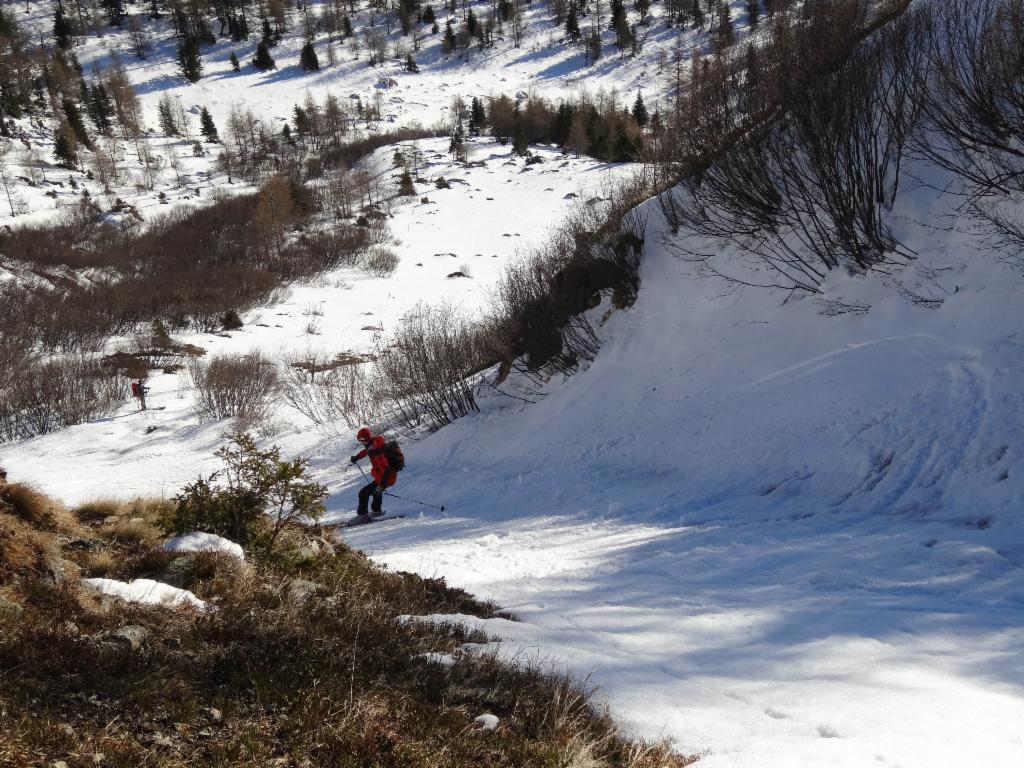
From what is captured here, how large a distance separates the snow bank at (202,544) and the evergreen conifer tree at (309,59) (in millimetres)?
99173

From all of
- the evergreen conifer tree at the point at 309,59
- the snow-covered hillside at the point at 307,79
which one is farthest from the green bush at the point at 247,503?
the evergreen conifer tree at the point at 309,59

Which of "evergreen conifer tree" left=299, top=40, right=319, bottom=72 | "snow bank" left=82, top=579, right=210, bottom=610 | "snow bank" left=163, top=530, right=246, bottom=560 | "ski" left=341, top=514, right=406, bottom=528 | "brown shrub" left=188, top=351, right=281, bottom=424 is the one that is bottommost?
"brown shrub" left=188, top=351, right=281, bottom=424

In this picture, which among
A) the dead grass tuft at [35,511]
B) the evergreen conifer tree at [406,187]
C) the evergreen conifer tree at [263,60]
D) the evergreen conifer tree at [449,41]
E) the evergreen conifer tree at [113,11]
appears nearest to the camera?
the dead grass tuft at [35,511]

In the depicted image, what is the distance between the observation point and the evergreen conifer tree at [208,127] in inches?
2808

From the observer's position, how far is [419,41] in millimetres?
99562

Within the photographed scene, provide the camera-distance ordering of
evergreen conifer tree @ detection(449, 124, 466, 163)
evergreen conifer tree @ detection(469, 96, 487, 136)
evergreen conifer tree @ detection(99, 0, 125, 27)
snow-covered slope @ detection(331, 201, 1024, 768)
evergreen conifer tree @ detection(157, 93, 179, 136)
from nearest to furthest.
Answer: snow-covered slope @ detection(331, 201, 1024, 768) → evergreen conifer tree @ detection(449, 124, 466, 163) → evergreen conifer tree @ detection(157, 93, 179, 136) → evergreen conifer tree @ detection(469, 96, 487, 136) → evergreen conifer tree @ detection(99, 0, 125, 27)

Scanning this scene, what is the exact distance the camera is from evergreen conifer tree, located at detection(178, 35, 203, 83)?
84812mm

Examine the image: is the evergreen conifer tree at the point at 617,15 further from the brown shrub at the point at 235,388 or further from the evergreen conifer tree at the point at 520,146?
the brown shrub at the point at 235,388

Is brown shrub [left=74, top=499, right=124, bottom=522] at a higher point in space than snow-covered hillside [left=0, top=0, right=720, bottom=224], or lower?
lower

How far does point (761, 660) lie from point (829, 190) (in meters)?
9.65

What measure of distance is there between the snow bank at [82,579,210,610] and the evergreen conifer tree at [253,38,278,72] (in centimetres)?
10290

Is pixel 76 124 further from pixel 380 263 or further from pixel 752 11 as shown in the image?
pixel 752 11

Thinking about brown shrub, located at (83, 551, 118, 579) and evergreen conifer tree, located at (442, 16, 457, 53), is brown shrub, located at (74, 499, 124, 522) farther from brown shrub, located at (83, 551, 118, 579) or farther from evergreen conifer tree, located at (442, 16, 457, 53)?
evergreen conifer tree, located at (442, 16, 457, 53)

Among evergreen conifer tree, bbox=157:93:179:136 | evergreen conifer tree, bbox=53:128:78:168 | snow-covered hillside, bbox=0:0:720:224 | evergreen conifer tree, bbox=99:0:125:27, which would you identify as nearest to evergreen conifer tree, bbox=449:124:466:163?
snow-covered hillside, bbox=0:0:720:224
